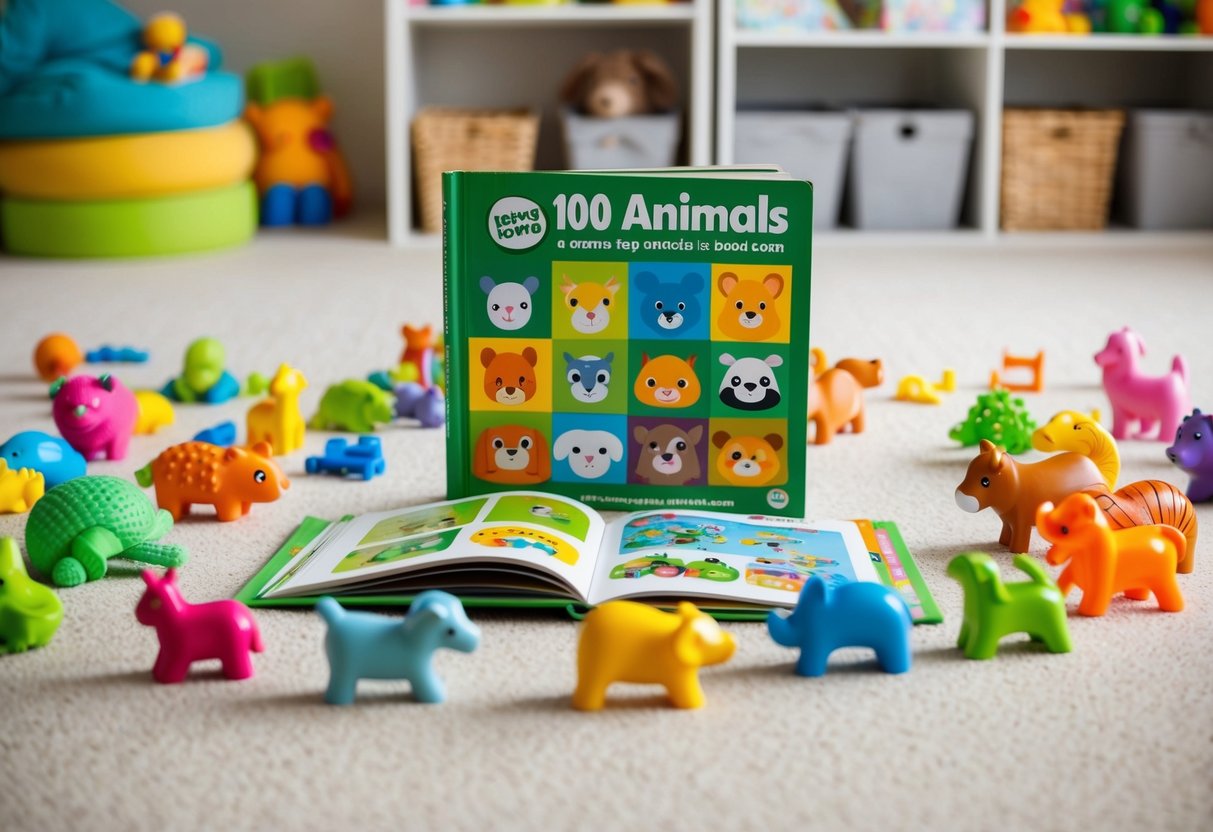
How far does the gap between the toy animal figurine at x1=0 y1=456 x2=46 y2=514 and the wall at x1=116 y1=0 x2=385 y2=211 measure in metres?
2.00

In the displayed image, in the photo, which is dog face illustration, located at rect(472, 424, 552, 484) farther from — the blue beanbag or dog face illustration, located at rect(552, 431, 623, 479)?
the blue beanbag

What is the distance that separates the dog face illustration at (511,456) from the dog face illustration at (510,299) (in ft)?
0.31

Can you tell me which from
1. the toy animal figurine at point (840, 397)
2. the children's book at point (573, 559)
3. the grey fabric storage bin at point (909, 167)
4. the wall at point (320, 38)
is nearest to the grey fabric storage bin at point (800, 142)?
the grey fabric storage bin at point (909, 167)

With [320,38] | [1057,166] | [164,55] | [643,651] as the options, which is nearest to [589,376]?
[643,651]

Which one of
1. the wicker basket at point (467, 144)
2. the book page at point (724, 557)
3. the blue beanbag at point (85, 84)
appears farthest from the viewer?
the wicker basket at point (467, 144)

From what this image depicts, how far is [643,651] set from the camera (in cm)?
91

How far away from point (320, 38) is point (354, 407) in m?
1.79

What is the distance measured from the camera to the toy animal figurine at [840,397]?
1523 mm

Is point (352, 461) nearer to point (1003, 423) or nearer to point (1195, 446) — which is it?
point (1003, 423)

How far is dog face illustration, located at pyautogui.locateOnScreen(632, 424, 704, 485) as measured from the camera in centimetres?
126

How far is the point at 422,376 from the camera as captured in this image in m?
1.75

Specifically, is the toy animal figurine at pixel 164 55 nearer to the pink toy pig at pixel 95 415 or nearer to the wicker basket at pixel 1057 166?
the pink toy pig at pixel 95 415

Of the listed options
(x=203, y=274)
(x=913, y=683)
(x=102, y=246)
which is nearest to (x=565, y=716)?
(x=913, y=683)

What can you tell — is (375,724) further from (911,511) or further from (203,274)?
(203,274)
